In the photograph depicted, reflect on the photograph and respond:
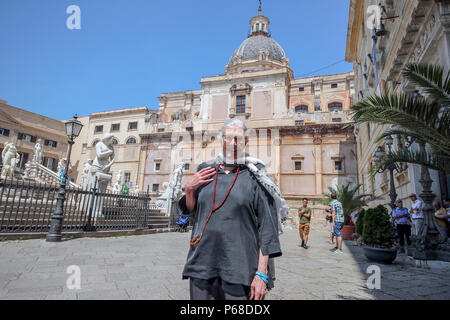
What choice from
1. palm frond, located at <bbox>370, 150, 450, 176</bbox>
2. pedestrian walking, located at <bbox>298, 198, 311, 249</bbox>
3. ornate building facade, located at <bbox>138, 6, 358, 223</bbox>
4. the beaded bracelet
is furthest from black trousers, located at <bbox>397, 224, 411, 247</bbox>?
ornate building facade, located at <bbox>138, 6, 358, 223</bbox>

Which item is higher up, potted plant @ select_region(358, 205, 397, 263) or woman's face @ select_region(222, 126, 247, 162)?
woman's face @ select_region(222, 126, 247, 162)

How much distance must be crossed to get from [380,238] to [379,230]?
19cm

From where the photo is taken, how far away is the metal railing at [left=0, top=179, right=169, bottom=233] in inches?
292

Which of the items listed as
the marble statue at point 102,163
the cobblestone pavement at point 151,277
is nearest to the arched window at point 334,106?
the marble statue at point 102,163

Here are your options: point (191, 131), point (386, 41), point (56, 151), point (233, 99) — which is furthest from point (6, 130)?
point (386, 41)

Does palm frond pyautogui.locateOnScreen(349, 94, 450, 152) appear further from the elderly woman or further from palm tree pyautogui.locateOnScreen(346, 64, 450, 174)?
the elderly woman

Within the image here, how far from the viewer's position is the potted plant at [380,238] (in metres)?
5.86

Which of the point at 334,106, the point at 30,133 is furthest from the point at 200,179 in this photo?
the point at 30,133

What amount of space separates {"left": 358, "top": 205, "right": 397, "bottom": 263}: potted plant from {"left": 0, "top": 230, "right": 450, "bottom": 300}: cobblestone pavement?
27 centimetres

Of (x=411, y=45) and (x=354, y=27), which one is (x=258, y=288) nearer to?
(x=411, y=45)

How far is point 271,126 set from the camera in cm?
2859

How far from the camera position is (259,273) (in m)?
1.52

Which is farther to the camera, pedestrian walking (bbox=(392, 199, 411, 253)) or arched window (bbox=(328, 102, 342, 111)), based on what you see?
arched window (bbox=(328, 102, 342, 111))
